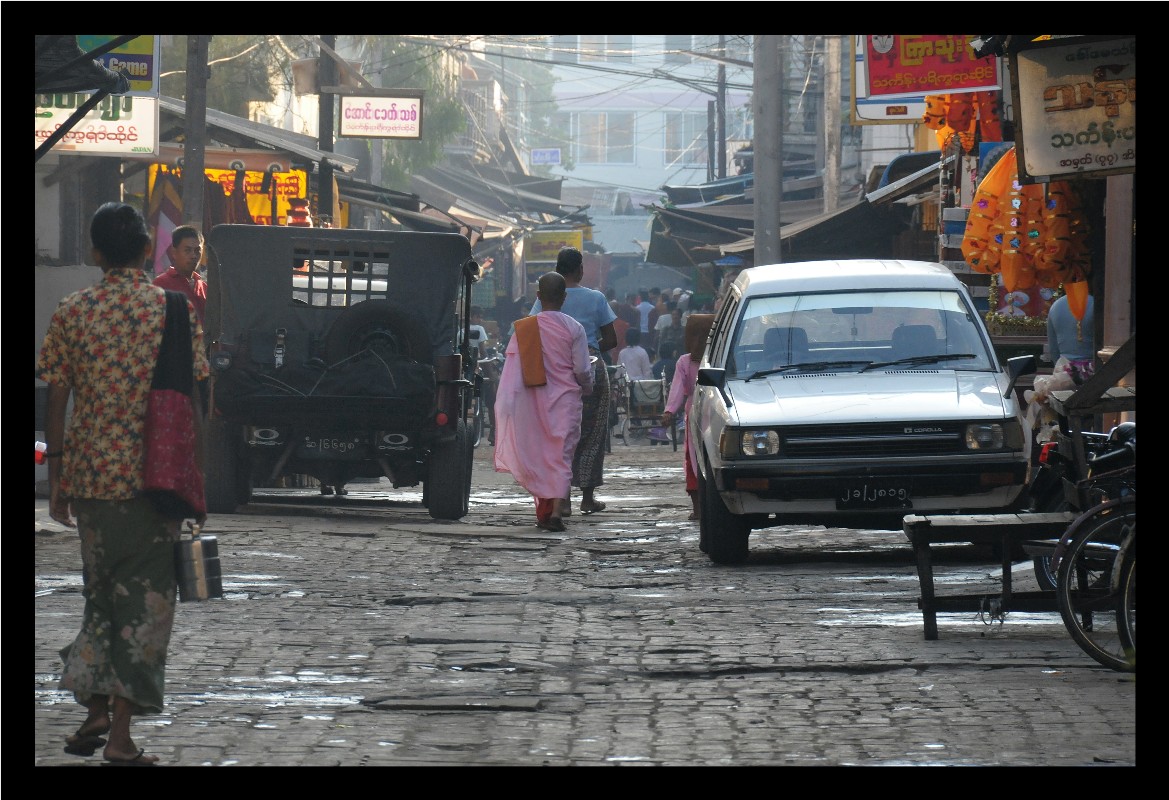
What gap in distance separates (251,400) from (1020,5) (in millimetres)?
8329

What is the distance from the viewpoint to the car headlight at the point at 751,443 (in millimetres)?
10148

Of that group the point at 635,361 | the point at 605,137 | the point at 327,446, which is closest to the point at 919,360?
the point at 327,446

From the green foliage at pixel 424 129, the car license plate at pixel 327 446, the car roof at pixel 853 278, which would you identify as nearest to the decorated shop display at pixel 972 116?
the car roof at pixel 853 278

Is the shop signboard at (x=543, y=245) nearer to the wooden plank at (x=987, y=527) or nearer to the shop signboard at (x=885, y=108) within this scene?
the shop signboard at (x=885, y=108)

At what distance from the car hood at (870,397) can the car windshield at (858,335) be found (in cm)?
15

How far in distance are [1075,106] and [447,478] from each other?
592 cm

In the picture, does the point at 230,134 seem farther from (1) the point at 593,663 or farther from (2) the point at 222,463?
(1) the point at 593,663

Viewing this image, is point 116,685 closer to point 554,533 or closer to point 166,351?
point 166,351

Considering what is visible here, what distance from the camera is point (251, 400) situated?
1301 centimetres

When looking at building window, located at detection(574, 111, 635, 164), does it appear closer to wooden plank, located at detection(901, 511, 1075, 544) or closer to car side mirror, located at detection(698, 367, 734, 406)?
car side mirror, located at detection(698, 367, 734, 406)

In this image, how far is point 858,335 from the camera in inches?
438

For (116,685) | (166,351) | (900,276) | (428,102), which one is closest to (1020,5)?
(166,351)

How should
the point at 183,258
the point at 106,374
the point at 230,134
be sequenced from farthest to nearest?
the point at 230,134, the point at 183,258, the point at 106,374

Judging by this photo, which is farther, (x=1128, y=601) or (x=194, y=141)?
(x=194, y=141)
